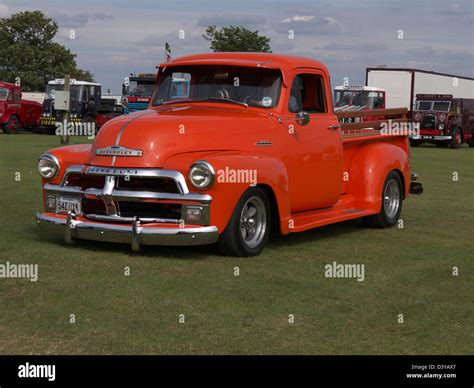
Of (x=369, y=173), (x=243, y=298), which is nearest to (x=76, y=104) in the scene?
(x=369, y=173)

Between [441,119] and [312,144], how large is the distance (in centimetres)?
2957

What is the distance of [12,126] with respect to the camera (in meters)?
39.9

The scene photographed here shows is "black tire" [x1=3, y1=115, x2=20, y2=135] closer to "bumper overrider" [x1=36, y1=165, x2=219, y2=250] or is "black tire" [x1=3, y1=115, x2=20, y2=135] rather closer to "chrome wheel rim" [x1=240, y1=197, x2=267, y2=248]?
"bumper overrider" [x1=36, y1=165, x2=219, y2=250]

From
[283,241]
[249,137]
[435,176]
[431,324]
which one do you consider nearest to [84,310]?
[431,324]

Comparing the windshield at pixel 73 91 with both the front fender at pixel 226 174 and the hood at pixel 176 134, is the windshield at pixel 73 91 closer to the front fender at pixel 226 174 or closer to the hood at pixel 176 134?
the hood at pixel 176 134

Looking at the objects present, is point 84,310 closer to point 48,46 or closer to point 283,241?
point 283,241

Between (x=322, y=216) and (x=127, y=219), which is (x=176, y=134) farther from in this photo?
(x=322, y=216)

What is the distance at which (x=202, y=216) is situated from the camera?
8242 mm

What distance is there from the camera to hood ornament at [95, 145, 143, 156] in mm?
8388

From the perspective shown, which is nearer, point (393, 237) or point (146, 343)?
point (146, 343)

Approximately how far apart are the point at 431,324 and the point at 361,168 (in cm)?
484

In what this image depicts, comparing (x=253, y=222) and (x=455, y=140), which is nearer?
(x=253, y=222)
